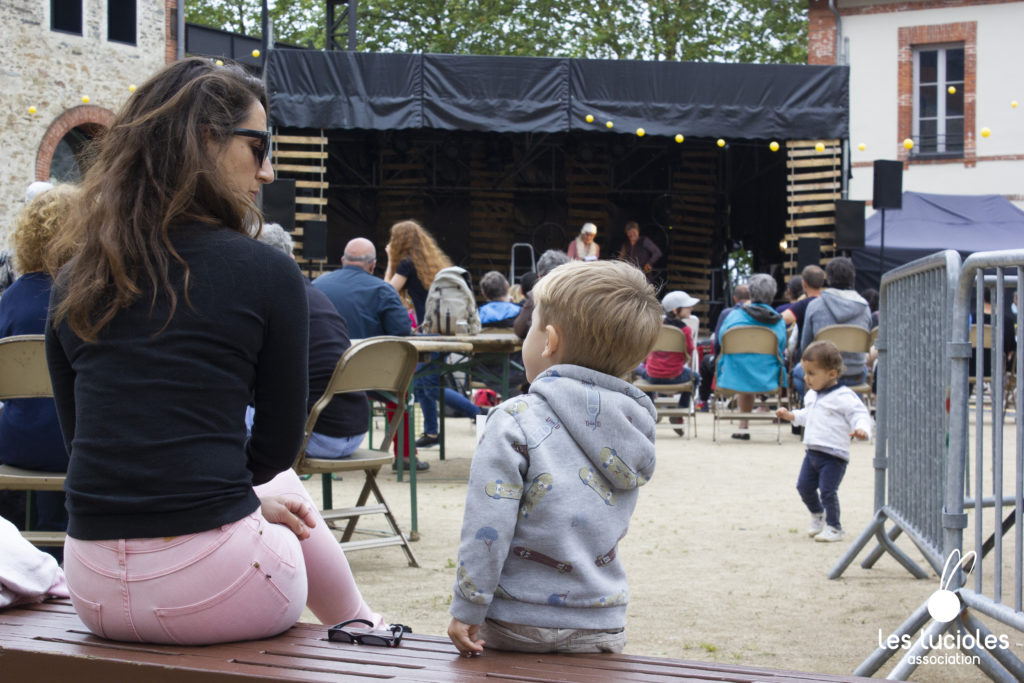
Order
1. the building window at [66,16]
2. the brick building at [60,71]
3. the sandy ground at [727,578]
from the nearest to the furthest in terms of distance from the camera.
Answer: the sandy ground at [727,578] < the brick building at [60,71] < the building window at [66,16]

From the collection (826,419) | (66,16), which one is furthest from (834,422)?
(66,16)

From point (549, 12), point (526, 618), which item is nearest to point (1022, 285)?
point (526, 618)

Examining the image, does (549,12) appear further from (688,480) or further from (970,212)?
(688,480)

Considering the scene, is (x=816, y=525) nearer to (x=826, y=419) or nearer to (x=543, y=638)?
(x=826, y=419)

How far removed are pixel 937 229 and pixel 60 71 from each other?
1596cm

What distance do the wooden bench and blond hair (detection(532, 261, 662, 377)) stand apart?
1.84 ft

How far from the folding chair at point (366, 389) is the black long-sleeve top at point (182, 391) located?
7.65ft

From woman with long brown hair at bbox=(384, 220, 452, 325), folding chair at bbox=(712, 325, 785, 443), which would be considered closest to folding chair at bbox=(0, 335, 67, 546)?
woman with long brown hair at bbox=(384, 220, 452, 325)

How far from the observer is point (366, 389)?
16.2ft

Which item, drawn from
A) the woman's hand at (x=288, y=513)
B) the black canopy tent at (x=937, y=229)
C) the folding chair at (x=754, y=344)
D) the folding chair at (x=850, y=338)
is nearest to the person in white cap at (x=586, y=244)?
the black canopy tent at (x=937, y=229)

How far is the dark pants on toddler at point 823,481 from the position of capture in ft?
18.4

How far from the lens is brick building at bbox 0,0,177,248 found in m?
21.0

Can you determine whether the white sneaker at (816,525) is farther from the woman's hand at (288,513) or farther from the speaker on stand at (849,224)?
the speaker on stand at (849,224)

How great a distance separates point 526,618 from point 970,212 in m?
20.5
